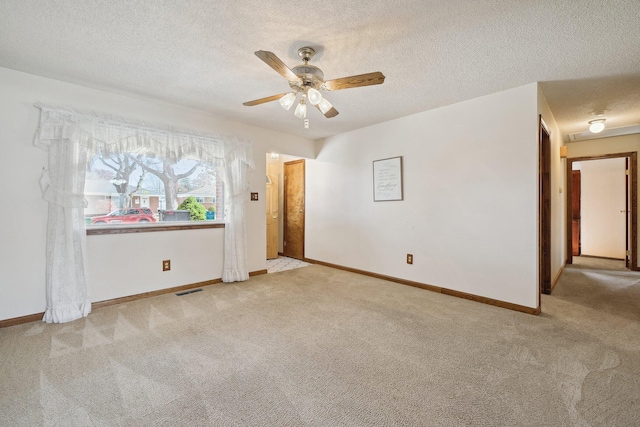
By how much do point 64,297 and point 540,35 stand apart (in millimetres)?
4710

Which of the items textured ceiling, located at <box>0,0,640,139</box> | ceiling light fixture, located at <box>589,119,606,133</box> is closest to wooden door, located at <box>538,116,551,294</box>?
textured ceiling, located at <box>0,0,640,139</box>

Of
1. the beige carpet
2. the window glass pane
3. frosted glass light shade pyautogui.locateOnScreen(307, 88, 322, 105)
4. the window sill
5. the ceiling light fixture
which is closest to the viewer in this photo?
the beige carpet

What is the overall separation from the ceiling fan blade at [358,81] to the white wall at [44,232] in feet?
7.78

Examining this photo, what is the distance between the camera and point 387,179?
4023mm

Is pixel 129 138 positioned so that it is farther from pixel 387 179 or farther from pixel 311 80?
pixel 387 179

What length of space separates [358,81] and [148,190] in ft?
9.64

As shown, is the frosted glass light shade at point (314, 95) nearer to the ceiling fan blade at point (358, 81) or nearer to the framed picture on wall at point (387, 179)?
the ceiling fan blade at point (358, 81)

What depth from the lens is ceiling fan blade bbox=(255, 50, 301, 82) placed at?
5.47ft

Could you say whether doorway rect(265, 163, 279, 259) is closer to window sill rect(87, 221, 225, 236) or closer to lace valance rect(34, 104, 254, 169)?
lace valance rect(34, 104, 254, 169)

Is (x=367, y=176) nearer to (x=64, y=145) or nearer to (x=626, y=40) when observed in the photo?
(x=626, y=40)

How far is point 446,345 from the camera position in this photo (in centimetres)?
215

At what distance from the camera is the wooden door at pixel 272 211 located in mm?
5746

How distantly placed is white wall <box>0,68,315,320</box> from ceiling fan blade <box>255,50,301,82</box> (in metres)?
2.20

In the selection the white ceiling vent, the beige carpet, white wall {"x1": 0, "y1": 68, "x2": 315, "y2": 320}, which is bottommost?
the beige carpet
